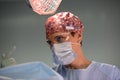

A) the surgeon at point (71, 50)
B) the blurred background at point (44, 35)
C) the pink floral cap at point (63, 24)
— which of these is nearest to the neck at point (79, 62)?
the surgeon at point (71, 50)

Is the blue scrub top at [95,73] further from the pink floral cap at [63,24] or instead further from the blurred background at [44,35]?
the blurred background at [44,35]

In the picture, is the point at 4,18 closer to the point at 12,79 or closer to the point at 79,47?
the point at 79,47

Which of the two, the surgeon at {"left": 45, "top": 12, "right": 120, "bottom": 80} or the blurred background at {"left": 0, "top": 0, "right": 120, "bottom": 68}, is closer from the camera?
the surgeon at {"left": 45, "top": 12, "right": 120, "bottom": 80}

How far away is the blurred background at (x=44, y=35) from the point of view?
334 cm

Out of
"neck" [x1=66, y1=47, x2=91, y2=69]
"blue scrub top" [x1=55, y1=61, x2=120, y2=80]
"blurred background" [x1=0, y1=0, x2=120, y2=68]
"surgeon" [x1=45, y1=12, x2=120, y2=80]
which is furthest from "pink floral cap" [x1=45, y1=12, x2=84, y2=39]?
"blurred background" [x1=0, y1=0, x2=120, y2=68]

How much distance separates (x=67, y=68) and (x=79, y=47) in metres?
0.15

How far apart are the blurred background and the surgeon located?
1.87 meters

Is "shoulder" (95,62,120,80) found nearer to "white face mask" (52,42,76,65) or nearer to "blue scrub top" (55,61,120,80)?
"blue scrub top" (55,61,120,80)

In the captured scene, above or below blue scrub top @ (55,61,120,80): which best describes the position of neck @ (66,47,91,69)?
above

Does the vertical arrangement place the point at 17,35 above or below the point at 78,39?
below

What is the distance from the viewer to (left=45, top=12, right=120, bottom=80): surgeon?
1438mm

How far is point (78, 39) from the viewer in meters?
1.50

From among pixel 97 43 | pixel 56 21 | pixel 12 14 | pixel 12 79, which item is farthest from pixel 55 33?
pixel 12 14

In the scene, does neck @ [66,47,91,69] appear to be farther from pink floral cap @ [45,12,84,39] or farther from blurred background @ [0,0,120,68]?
blurred background @ [0,0,120,68]
